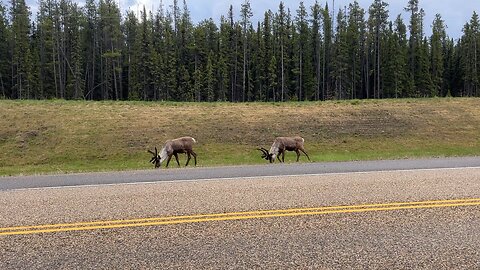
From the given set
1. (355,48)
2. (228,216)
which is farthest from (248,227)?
(355,48)

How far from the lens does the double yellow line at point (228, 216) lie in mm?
6406

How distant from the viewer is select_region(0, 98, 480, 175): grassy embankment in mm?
24969

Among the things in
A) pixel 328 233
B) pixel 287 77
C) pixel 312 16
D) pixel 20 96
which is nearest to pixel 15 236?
pixel 328 233

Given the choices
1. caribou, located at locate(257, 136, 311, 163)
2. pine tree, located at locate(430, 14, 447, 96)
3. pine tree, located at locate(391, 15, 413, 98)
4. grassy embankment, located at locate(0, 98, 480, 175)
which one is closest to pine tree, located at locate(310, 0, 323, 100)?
pine tree, located at locate(391, 15, 413, 98)

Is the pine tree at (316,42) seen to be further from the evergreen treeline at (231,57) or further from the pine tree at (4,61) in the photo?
the pine tree at (4,61)

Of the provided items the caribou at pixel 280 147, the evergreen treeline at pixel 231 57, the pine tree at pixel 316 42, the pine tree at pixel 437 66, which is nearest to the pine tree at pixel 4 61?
the evergreen treeline at pixel 231 57

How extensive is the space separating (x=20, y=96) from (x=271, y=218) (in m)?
70.3

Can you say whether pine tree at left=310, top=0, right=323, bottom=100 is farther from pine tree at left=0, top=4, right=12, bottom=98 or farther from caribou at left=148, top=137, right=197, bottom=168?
caribou at left=148, top=137, right=197, bottom=168

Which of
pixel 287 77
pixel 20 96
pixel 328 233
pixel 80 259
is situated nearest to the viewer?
pixel 80 259

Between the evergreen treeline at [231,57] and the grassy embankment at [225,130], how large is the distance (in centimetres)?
3958

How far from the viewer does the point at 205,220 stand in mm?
6742

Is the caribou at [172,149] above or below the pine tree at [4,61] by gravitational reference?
below

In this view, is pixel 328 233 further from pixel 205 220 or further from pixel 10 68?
pixel 10 68

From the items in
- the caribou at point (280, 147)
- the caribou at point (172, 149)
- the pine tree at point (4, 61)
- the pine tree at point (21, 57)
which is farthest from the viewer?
the pine tree at point (4, 61)
